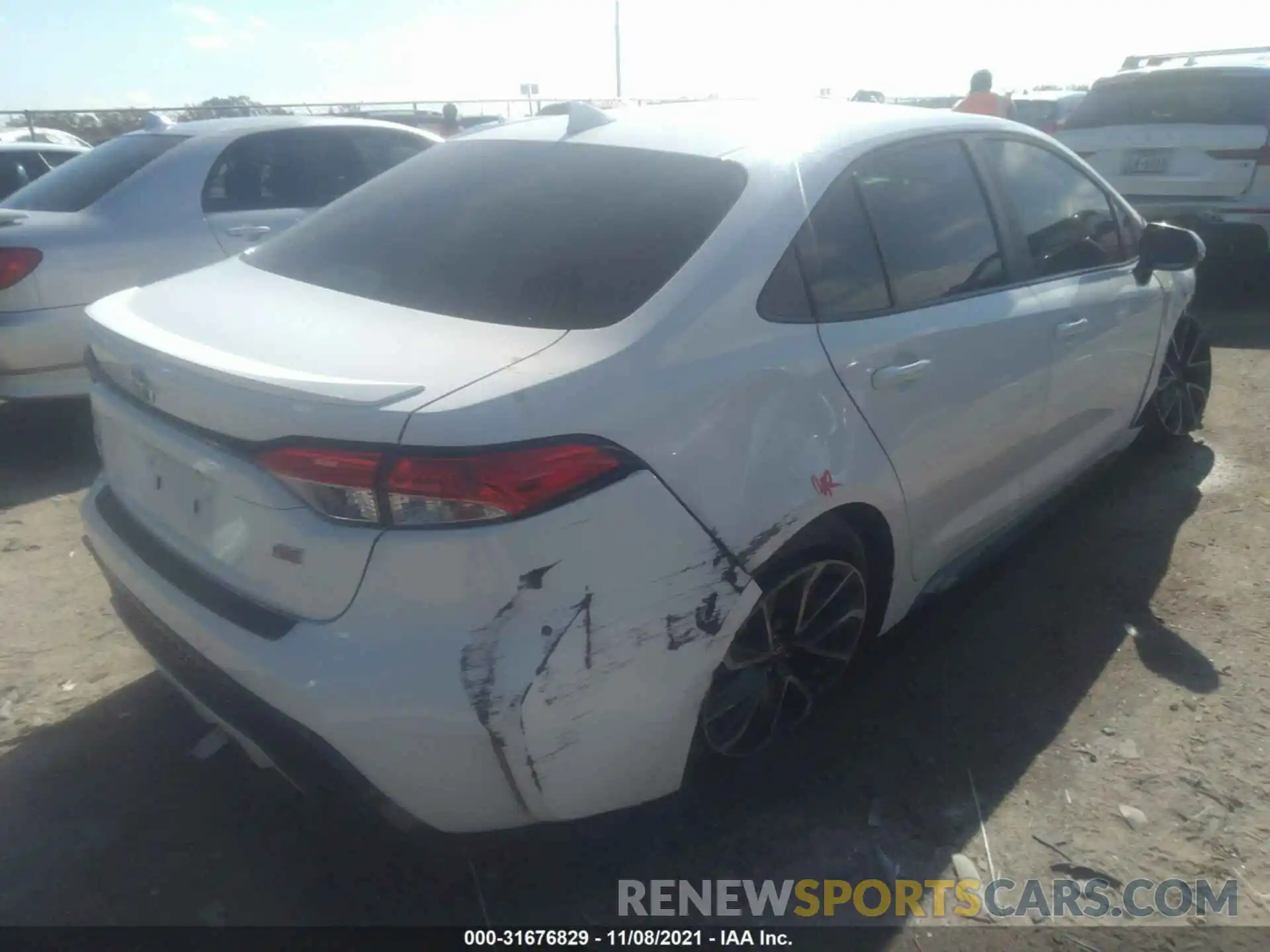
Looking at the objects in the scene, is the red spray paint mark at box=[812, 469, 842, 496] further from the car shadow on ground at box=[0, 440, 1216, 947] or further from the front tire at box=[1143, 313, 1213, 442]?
the front tire at box=[1143, 313, 1213, 442]

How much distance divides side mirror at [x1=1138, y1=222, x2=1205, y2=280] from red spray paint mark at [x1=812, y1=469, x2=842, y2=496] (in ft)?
7.11

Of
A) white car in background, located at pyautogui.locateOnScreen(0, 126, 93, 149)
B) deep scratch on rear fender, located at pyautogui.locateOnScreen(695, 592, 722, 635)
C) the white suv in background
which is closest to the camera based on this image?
deep scratch on rear fender, located at pyautogui.locateOnScreen(695, 592, 722, 635)

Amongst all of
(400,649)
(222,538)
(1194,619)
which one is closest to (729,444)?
(400,649)

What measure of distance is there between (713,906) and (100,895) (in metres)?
1.41

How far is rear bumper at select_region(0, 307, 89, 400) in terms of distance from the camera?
15.3ft

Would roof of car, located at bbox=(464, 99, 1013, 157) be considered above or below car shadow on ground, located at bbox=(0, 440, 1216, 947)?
above

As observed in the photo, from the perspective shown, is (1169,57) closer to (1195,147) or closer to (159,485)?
(1195,147)

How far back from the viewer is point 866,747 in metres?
2.83

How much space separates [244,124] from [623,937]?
524cm

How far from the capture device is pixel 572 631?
6.18 feet

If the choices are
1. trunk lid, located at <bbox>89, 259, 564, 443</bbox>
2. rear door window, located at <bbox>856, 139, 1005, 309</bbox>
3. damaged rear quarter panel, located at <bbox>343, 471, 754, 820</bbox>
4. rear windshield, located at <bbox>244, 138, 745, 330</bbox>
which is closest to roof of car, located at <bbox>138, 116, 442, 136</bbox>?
rear windshield, located at <bbox>244, 138, 745, 330</bbox>

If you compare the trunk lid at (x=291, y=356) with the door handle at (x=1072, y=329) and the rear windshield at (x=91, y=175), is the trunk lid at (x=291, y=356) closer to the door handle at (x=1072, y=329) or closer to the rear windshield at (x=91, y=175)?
the door handle at (x=1072, y=329)

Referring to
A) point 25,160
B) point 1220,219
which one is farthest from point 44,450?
point 1220,219

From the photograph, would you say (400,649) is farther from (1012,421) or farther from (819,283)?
(1012,421)
